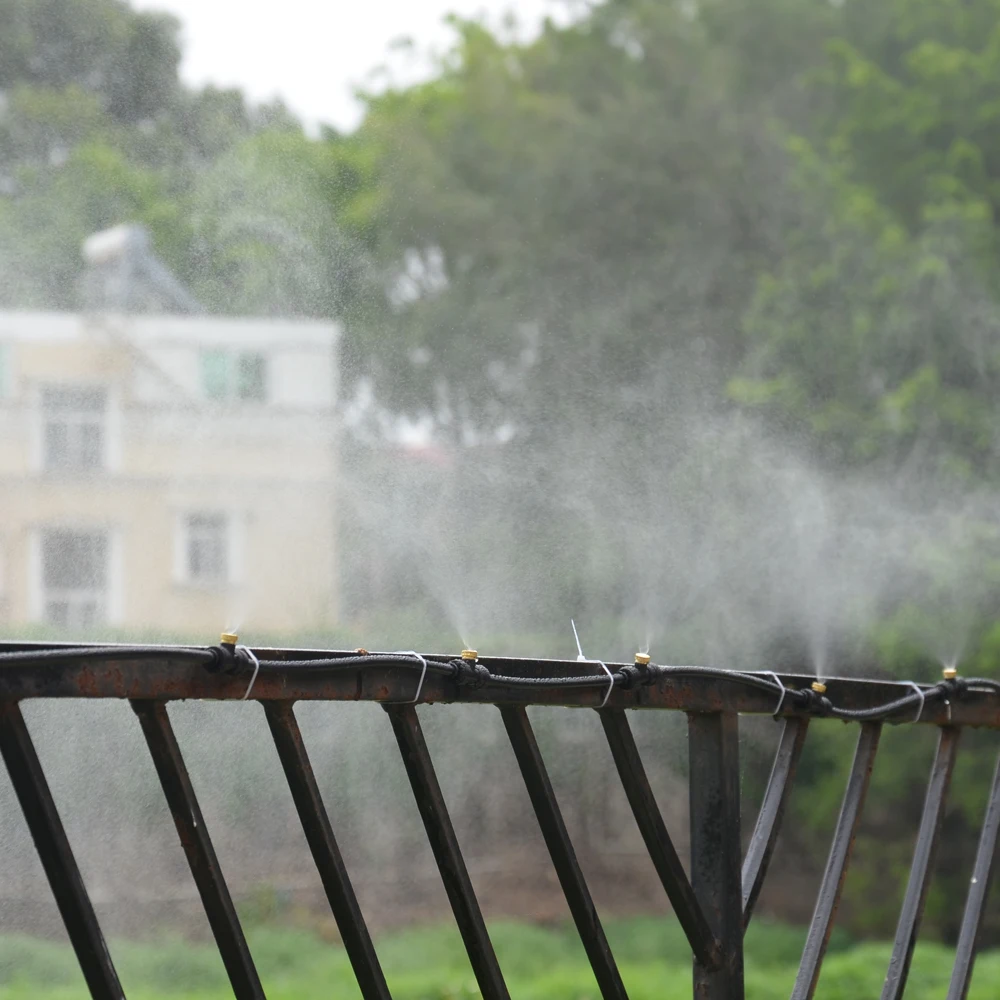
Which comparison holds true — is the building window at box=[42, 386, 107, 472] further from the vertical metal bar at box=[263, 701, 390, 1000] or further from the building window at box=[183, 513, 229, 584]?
the vertical metal bar at box=[263, 701, 390, 1000]

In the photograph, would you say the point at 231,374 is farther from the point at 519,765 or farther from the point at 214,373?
the point at 519,765

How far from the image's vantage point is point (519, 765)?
7.16ft

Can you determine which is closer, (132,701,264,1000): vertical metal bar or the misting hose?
the misting hose

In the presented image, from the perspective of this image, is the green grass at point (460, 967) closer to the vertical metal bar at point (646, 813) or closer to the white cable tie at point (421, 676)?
the vertical metal bar at point (646, 813)

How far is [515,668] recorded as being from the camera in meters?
2.23

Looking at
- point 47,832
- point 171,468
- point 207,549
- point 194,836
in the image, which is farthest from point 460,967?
point 47,832

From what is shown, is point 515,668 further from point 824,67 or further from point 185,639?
point 824,67

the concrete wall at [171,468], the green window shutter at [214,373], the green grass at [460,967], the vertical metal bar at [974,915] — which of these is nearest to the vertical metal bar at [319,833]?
the vertical metal bar at [974,915]

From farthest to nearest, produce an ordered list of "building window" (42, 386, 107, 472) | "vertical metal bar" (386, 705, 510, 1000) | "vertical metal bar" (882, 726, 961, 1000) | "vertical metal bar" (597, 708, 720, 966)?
"building window" (42, 386, 107, 472), "vertical metal bar" (882, 726, 961, 1000), "vertical metal bar" (597, 708, 720, 966), "vertical metal bar" (386, 705, 510, 1000)

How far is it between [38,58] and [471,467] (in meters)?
4.13

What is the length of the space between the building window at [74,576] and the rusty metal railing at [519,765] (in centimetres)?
533

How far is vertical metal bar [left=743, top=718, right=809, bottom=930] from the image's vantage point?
2.65 m

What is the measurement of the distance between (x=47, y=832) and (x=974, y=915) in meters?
2.36

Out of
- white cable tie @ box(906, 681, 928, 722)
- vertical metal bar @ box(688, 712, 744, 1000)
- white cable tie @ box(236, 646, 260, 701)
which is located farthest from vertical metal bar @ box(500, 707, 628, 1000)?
white cable tie @ box(906, 681, 928, 722)
